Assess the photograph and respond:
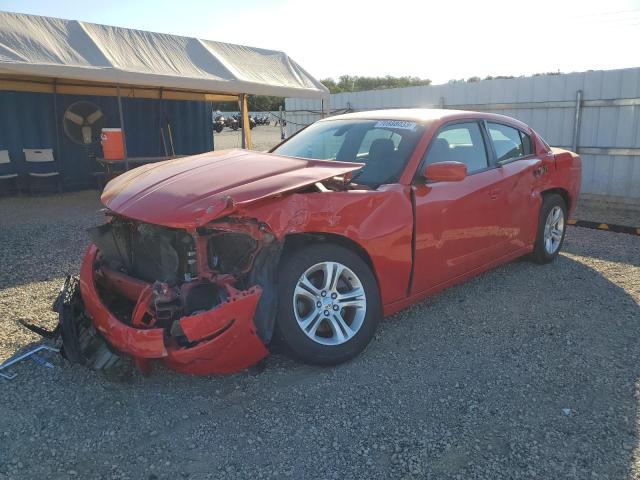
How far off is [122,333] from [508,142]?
3.84m

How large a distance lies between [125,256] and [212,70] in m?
8.35

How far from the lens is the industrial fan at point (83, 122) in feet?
36.6

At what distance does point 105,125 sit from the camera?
11719 millimetres

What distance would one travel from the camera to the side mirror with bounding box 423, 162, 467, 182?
368 cm

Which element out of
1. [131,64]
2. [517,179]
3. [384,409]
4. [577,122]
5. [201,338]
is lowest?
[384,409]

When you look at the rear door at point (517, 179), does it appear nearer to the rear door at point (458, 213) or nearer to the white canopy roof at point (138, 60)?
the rear door at point (458, 213)

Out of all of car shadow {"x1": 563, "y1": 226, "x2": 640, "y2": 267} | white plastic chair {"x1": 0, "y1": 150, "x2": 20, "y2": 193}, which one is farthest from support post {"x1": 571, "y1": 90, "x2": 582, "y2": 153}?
white plastic chair {"x1": 0, "y1": 150, "x2": 20, "y2": 193}

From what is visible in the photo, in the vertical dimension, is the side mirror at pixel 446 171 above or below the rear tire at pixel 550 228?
above

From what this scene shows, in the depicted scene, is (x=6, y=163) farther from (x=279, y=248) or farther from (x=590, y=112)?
(x=590, y=112)

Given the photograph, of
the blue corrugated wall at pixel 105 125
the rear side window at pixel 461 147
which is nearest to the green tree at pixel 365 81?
the blue corrugated wall at pixel 105 125

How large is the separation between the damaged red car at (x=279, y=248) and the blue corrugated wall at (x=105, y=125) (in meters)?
8.23

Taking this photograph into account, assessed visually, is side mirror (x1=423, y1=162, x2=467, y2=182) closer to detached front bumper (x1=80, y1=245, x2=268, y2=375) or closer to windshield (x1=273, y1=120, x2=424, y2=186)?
windshield (x1=273, y1=120, x2=424, y2=186)

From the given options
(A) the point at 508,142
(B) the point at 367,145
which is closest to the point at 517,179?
(A) the point at 508,142

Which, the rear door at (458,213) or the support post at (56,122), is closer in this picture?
the rear door at (458,213)
